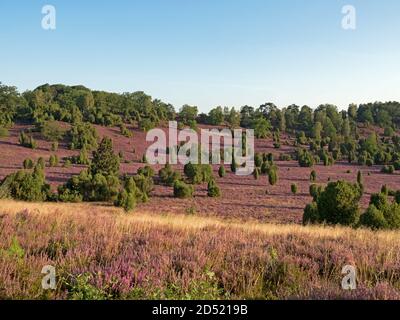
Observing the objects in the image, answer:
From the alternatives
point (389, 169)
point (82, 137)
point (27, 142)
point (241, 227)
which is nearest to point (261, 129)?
point (389, 169)

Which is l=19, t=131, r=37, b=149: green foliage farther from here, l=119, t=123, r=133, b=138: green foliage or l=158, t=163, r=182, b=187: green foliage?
l=158, t=163, r=182, b=187: green foliage

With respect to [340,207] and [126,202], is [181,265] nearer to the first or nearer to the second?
[340,207]

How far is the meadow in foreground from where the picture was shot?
14.8ft

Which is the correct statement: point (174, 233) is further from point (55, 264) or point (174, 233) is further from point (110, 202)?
point (110, 202)

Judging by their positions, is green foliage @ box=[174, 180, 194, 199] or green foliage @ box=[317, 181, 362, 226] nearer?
green foliage @ box=[317, 181, 362, 226]

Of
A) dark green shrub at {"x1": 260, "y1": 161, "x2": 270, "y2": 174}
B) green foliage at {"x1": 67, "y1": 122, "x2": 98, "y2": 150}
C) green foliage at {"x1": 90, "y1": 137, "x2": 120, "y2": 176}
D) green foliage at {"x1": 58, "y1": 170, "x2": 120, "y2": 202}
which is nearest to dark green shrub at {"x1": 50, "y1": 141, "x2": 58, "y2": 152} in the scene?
green foliage at {"x1": 67, "y1": 122, "x2": 98, "y2": 150}

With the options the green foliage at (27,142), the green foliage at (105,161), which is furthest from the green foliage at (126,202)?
the green foliage at (27,142)

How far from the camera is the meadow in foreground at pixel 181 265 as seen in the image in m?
4.52

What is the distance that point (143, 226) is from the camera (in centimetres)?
891

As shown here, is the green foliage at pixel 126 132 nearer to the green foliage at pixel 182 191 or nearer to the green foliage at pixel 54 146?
the green foliage at pixel 54 146

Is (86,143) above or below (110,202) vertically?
above

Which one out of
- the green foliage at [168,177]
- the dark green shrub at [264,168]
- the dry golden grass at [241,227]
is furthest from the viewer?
the dark green shrub at [264,168]
